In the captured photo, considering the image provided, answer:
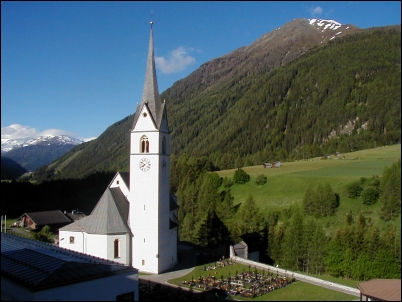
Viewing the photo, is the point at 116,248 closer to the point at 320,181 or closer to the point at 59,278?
the point at 59,278

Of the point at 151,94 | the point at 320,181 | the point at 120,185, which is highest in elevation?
the point at 151,94

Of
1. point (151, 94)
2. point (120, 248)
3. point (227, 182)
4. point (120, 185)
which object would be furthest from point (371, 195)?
point (120, 248)

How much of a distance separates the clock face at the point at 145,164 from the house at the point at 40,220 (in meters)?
34.3

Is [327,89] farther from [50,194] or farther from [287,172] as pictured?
[50,194]

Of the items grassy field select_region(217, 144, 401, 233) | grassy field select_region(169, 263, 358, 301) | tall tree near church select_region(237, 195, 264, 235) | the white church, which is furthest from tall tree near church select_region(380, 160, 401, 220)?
the white church

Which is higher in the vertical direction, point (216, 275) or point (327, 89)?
point (327, 89)

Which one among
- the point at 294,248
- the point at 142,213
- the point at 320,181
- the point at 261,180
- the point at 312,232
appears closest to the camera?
the point at 142,213

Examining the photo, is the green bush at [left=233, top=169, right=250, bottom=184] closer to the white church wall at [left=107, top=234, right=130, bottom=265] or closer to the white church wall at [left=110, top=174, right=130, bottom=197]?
the white church wall at [left=110, top=174, right=130, bottom=197]

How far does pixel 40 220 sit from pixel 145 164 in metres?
35.9

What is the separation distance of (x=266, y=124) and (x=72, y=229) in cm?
12989

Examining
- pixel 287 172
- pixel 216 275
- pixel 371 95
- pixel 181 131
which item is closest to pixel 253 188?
pixel 287 172

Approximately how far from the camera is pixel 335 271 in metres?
40.8

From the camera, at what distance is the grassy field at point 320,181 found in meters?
54.2

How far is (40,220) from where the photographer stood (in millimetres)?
63562
